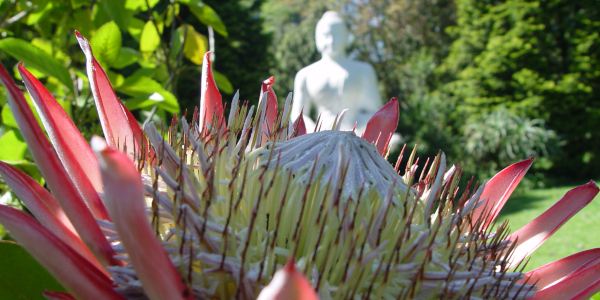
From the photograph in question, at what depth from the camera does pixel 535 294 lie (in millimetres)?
747

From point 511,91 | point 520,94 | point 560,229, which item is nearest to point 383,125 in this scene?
point 560,229

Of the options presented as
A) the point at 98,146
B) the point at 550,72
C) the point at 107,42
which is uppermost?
the point at 107,42

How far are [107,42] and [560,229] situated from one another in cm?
781

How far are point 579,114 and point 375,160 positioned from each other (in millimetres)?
13235

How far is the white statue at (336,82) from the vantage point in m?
6.90

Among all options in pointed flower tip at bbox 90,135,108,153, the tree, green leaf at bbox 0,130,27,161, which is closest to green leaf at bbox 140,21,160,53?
green leaf at bbox 0,130,27,161

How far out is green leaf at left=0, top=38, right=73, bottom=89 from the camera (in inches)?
43.2

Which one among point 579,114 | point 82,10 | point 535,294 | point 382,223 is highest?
point 82,10

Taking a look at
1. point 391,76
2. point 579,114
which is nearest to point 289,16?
point 391,76

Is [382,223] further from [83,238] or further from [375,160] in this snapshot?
[83,238]

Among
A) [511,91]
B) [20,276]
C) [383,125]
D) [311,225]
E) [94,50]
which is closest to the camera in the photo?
[20,276]

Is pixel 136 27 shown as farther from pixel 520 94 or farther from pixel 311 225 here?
pixel 520 94

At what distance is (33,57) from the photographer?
115 centimetres

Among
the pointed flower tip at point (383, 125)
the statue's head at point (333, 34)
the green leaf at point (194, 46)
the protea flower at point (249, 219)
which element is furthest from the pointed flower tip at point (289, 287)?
the statue's head at point (333, 34)
